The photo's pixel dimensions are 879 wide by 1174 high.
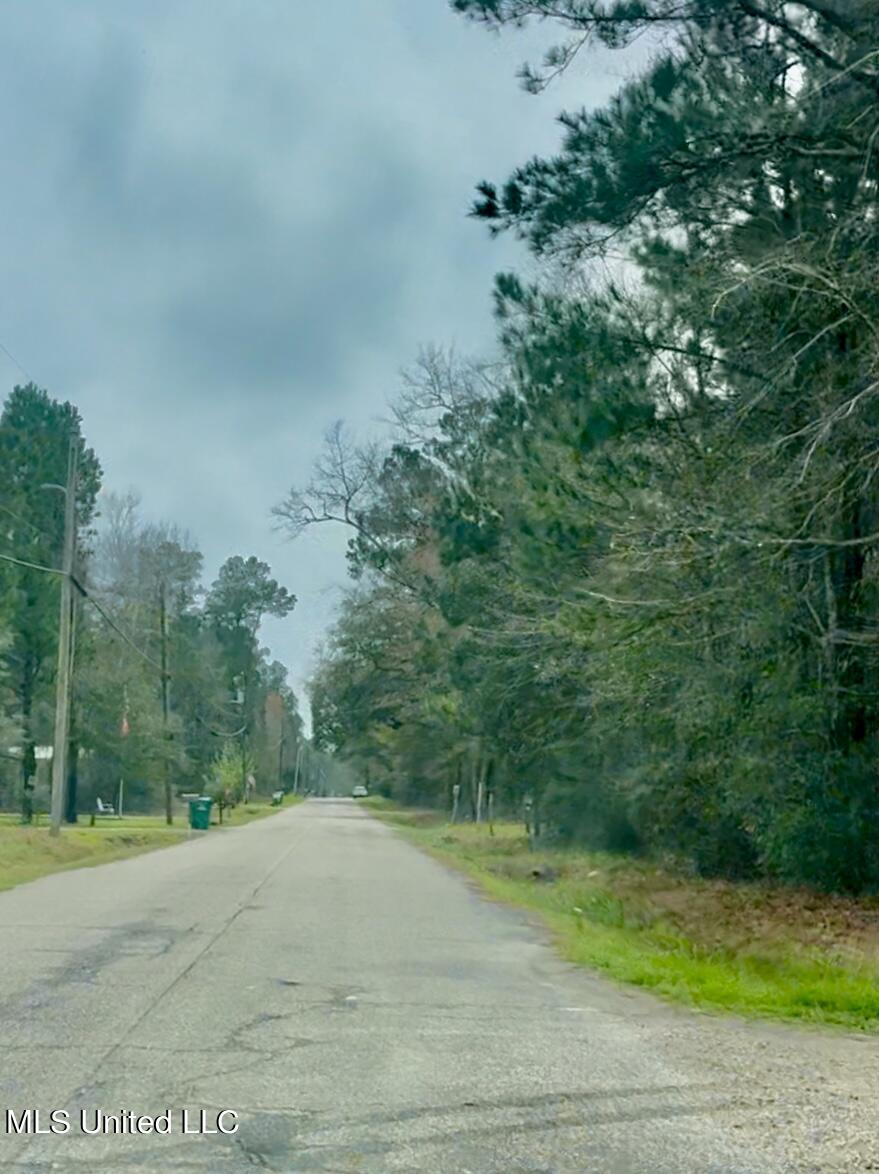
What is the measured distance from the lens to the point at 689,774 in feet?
67.4

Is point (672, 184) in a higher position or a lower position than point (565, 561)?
higher

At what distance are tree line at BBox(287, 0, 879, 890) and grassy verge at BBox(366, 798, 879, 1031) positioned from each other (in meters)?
1.51

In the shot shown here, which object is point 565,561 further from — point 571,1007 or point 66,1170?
point 66,1170

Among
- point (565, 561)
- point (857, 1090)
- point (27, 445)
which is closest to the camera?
Answer: point (857, 1090)

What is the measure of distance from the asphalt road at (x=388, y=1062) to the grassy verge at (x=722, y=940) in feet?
1.99

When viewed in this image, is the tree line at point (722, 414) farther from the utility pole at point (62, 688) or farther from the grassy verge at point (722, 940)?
the utility pole at point (62, 688)

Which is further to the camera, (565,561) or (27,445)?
(27,445)

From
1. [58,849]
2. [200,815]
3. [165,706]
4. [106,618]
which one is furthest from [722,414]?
[165,706]

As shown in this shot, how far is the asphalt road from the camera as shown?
5621 millimetres

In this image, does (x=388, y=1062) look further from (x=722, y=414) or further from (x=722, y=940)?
(x=722, y=414)

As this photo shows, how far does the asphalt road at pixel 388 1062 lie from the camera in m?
5.62

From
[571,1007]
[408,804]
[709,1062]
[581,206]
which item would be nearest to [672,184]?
[581,206]

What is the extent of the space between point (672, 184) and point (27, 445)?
39.8 meters

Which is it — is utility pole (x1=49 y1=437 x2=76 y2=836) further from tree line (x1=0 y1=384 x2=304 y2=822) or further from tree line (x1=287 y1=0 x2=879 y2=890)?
tree line (x1=287 y1=0 x2=879 y2=890)
